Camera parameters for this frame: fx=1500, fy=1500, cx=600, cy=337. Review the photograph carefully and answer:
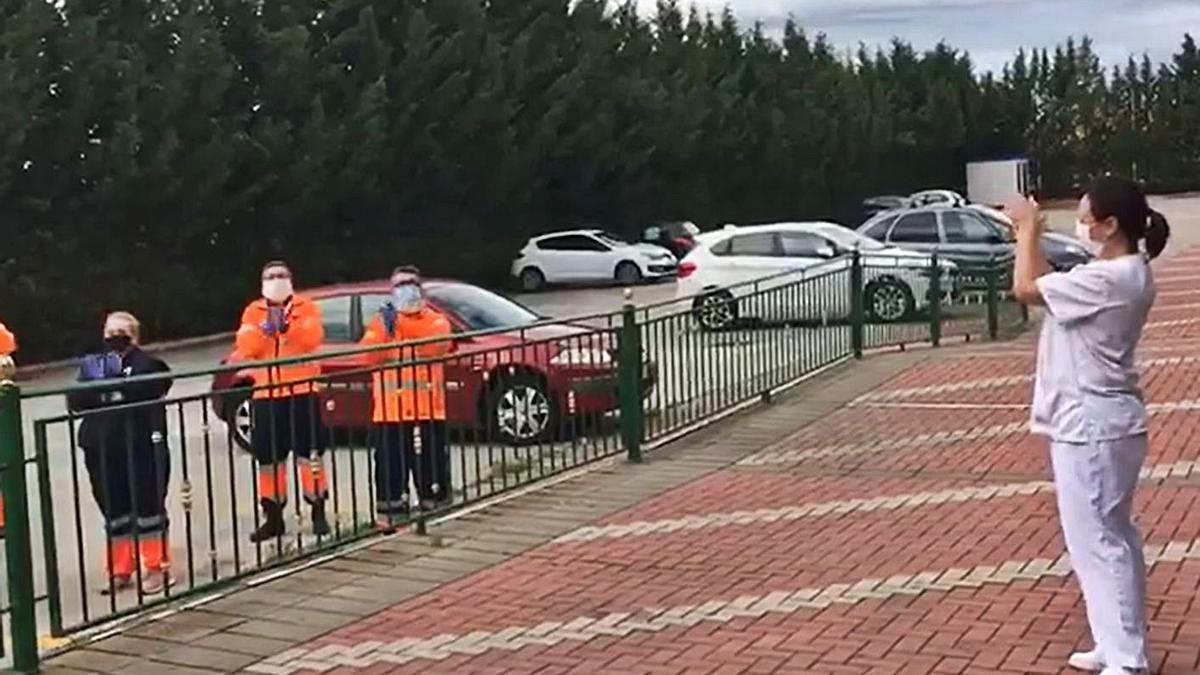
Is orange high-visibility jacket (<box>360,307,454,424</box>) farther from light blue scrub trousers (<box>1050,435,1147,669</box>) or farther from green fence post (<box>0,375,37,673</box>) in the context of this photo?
light blue scrub trousers (<box>1050,435,1147,669</box>)

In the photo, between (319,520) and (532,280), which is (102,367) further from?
(532,280)

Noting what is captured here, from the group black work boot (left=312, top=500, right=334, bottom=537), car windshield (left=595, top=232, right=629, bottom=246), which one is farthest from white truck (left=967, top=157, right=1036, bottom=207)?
black work boot (left=312, top=500, right=334, bottom=537)

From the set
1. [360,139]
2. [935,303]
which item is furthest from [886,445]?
[360,139]

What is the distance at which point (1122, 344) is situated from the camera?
4.92 m

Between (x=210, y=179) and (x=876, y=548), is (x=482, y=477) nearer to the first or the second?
(x=876, y=548)

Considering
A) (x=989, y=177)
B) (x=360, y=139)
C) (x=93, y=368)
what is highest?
(x=360, y=139)

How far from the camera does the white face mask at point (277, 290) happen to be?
9.02 metres

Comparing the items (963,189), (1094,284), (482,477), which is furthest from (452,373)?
(963,189)

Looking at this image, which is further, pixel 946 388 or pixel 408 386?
pixel 946 388

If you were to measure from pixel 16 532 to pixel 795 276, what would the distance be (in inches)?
362

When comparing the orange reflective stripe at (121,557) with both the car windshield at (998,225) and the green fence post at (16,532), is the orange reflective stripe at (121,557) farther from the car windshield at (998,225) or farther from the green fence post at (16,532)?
the car windshield at (998,225)

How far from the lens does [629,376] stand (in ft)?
33.0

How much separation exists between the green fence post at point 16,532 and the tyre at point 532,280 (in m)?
31.1

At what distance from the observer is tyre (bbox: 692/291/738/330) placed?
11656 mm
